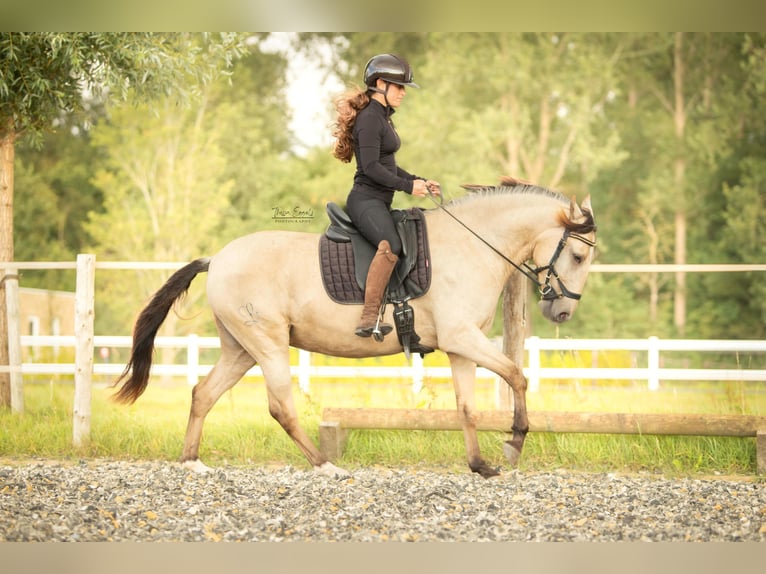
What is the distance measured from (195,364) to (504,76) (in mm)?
8968

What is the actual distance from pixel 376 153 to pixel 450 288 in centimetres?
90

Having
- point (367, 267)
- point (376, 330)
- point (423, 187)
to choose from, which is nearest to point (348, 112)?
point (423, 187)

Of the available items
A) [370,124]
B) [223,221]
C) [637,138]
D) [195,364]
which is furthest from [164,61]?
[637,138]

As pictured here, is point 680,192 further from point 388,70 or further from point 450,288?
point 388,70

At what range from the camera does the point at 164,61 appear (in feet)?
26.5

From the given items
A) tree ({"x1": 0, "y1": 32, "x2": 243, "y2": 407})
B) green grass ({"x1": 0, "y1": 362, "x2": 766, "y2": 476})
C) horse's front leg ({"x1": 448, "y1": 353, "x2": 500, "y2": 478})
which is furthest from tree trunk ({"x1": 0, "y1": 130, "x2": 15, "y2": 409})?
horse's front leg ({"x1": 448, "y1": 353, "x2": 500, "y2": 478})

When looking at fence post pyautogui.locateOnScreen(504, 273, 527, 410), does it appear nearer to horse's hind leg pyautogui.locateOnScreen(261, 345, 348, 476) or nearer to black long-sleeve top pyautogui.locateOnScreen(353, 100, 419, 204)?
black long-sleeve top pyautogui.locateOnScreen(353, 100, 419, 204)

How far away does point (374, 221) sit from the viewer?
492 cm

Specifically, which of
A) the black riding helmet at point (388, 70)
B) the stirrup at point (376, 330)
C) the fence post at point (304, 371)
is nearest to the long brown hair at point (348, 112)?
the black riding helmet at point (388, 70)

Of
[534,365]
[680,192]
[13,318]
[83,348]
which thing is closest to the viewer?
[83,348]

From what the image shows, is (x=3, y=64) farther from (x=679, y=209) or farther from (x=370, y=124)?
(x=679, y=209)

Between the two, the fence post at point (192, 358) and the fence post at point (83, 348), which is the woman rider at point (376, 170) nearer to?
the fence post at point (83, 348)

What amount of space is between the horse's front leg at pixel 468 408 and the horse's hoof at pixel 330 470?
750mm

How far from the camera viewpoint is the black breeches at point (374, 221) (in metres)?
4.91
